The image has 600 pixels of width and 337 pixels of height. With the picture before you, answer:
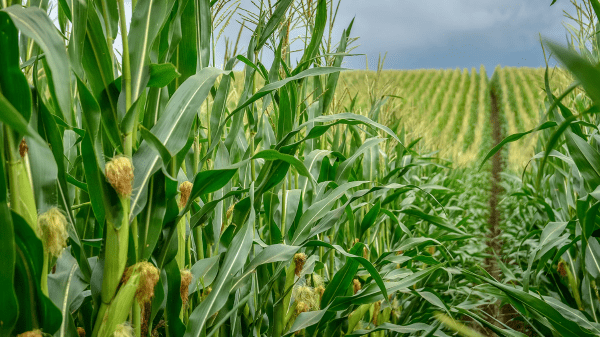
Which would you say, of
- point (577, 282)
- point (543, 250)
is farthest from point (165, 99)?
point (577, 282)

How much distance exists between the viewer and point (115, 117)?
23.8 inches

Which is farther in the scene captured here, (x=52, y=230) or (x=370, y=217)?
(x=370, y=217)

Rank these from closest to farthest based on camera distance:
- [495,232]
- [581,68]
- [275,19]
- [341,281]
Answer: [581,68]
[275,19]
[341,281]
[495,232]

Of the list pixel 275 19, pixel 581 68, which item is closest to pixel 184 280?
pixel 275 19

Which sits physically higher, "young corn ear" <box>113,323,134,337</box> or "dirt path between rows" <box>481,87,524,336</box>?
"young corn ear" <box>113,323,134,337</box>

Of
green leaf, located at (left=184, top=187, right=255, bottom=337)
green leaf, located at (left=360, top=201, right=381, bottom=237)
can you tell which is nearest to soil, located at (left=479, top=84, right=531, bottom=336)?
green leaf, located at (left=360, top=201, right=381, bottom=237)

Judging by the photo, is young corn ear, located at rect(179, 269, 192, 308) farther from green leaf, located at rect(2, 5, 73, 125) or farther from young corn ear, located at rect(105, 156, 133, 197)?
green leaf, located at rect(2, 5, 73, 125)

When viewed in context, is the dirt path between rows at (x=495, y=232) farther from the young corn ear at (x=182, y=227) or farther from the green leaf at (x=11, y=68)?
the green leaf at (x=11, y=68)

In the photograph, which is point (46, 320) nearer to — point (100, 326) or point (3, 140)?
point (100, 326)

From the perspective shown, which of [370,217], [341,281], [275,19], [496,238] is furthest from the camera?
[496,238]

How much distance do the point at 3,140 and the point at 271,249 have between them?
50cm

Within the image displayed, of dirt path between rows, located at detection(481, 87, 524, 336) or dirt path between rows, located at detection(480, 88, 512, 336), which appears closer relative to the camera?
dirt path between rows, located at detection(481, 87, 524, 336)

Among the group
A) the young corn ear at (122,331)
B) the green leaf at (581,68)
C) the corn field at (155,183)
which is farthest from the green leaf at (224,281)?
the green leaf at (581,68)

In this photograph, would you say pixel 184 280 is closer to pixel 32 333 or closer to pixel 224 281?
pixel 224 281
